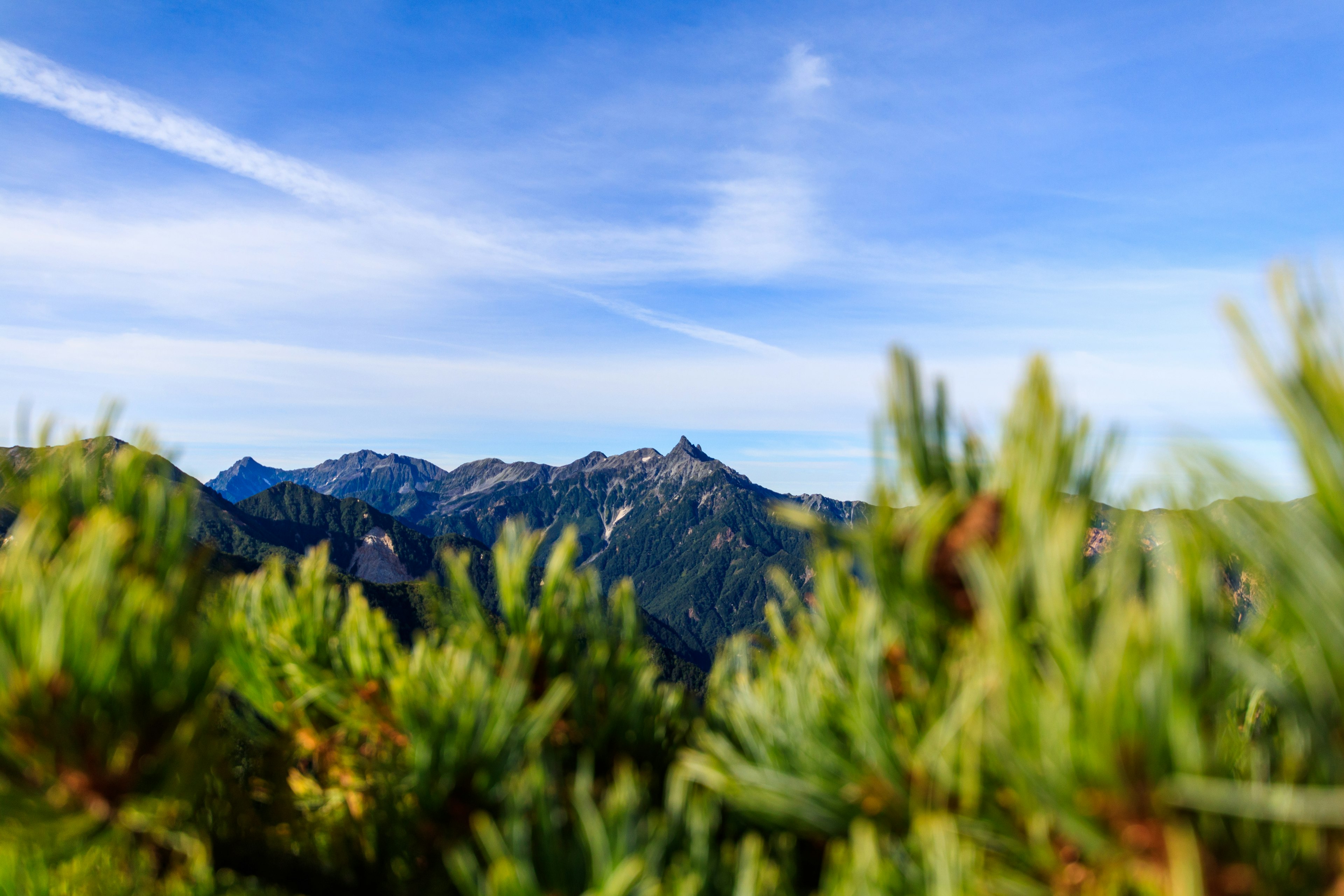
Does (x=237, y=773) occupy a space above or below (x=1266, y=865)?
below

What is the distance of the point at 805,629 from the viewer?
171 centimetres

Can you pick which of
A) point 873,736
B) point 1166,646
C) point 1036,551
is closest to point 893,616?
point 873,736

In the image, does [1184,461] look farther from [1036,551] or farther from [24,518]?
[24,518]

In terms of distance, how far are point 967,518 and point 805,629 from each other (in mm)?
576

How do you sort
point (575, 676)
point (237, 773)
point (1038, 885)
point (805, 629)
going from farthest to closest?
1. point (237, 773)
2. point (575, 676)
3. point (805, 629)
4. point (1038, 885)

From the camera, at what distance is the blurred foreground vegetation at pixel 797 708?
3.19 feet

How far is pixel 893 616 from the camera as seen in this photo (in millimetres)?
1411

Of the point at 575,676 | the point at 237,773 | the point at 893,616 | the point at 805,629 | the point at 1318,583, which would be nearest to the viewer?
the point at 1318,583

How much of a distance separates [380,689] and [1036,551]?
166cm

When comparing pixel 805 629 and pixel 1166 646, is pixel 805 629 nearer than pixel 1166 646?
No

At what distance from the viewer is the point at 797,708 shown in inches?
58.7

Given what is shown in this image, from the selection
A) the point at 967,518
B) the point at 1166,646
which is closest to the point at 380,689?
the point at 967,518

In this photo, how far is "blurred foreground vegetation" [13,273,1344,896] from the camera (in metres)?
0.97

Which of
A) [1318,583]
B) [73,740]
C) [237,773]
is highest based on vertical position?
[1318,583]
